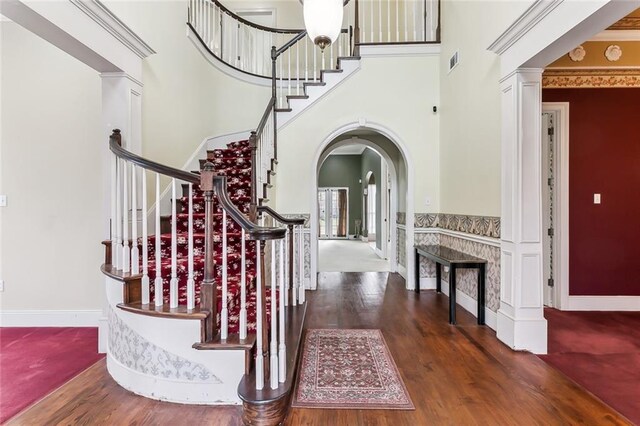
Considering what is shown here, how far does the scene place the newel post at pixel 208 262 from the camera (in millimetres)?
1917

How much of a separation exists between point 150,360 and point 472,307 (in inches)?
127

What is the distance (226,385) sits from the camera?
197 cm

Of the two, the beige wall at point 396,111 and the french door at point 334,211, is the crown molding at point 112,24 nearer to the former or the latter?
the beige wall at point 396,111

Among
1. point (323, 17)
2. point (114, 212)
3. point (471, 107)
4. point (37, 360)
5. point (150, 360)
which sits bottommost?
point (37, 360)

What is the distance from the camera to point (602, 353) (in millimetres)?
2699

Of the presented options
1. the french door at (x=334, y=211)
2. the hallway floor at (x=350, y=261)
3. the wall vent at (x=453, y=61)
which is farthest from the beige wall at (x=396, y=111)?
the french door at (x=334, y=211)

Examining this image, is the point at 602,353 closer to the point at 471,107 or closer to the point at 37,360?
the point at 471,107

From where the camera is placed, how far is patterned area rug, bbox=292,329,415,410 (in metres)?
1.99

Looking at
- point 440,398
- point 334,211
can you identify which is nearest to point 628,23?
point 440,398

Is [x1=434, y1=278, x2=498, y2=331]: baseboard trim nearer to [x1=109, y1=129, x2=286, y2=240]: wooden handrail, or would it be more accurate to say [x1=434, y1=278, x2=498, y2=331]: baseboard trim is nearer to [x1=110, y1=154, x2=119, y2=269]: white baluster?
[x1=109, y1=129, x2=286, y2=240]: wooden handrail

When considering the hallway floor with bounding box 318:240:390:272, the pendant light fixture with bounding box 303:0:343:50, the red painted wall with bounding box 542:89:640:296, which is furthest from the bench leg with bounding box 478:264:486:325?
the hallway floor with bounding box 318:240:390:272

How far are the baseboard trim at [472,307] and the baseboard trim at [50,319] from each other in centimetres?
406

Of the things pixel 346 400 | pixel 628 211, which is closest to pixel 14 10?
pixel 346 400

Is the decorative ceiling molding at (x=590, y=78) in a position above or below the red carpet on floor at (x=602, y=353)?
above
